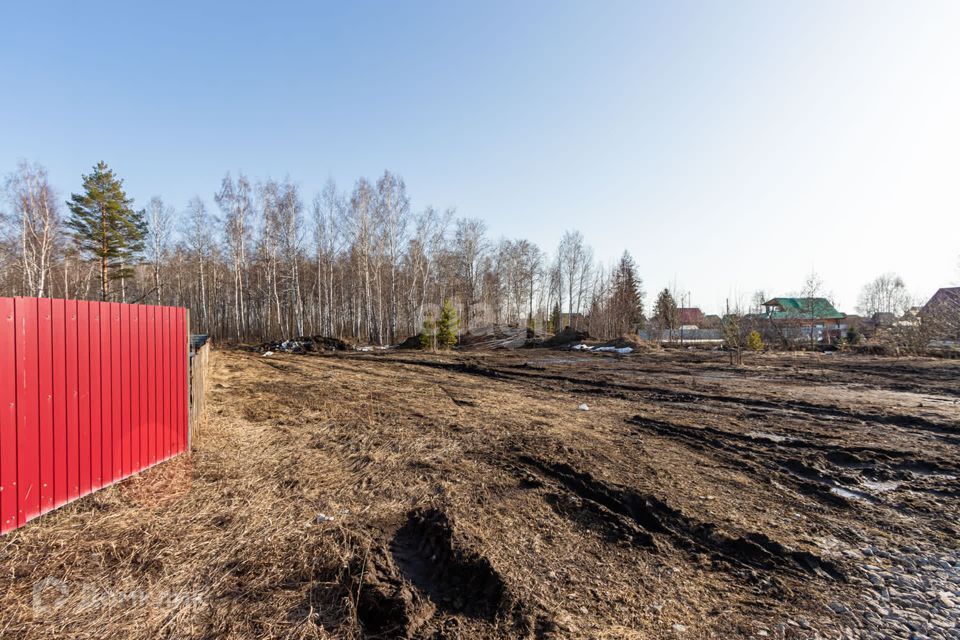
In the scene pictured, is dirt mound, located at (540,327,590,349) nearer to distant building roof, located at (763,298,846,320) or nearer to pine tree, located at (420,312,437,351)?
pine tree, located at (420,312,437,351)

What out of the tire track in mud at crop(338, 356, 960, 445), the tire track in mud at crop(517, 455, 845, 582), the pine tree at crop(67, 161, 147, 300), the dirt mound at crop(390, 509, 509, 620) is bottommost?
the tire track in mud at crop(338, 356, 960, 445)

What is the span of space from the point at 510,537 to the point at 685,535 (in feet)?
4.92

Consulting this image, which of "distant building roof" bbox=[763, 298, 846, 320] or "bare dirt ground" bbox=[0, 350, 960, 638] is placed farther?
"distant building roof" bbox=[763, 298, 846, 320]

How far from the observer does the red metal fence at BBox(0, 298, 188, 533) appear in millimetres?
3164

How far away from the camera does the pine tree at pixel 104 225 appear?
27.9 m

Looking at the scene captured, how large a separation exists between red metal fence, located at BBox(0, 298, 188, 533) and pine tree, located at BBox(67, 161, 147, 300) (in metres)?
30.1

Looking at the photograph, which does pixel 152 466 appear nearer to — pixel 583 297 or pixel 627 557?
pixel 627 557

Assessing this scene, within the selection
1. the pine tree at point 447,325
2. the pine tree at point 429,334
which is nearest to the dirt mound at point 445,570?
the pine tree at point 447,325

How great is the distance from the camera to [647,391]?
37.4 feet

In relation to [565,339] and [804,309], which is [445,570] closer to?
[565,339]

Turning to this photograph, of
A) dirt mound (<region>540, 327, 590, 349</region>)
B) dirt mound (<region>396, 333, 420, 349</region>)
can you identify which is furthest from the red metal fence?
dirt mound (<region>540, 327, 590, 349</region>)

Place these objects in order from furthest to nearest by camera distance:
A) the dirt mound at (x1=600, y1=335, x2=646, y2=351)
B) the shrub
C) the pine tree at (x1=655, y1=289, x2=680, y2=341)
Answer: the pine tree at (x1=655, y1=289, x2=680, y2=341) → the dirt mound at (x1=600, y1=335, x2=646, y2=351) → the shrub

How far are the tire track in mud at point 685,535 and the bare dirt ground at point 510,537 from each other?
0.02 metres

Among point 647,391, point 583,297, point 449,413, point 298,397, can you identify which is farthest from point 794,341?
point 298,397
